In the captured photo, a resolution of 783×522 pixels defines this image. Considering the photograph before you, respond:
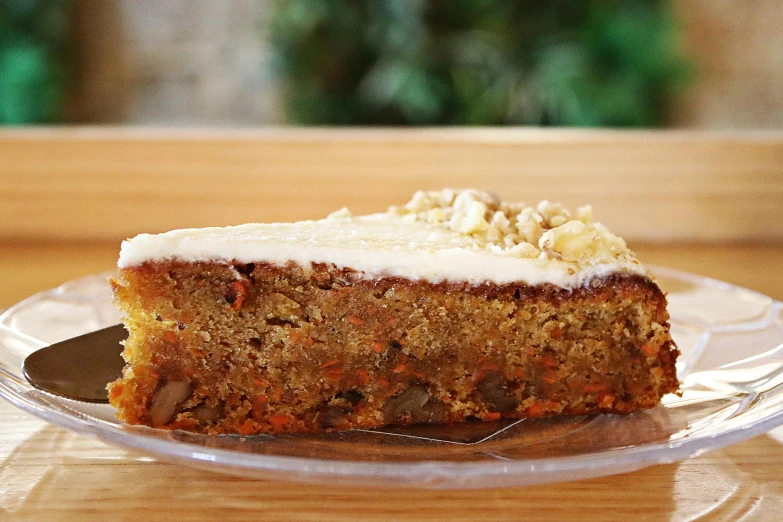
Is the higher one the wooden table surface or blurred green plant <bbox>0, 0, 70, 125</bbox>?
blurred green plant <bbox>0, 0, 70, 125</bbox>

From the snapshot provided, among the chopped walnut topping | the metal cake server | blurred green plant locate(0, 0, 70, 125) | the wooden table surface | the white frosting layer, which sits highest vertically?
blurred green plant locate(0, 0, 70, 125)

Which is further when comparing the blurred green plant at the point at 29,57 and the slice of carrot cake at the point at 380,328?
the blurred green plant at the point at 29,57

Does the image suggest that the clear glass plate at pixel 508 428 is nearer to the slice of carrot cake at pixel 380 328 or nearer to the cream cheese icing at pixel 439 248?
the slice of carrot cake at pixel 380 328

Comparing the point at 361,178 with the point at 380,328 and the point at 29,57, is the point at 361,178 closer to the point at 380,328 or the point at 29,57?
the point at 380,328

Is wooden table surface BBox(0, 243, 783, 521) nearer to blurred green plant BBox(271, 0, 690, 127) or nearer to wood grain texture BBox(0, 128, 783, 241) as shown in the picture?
wood grain texture BBox(0, 128, 783, 241)

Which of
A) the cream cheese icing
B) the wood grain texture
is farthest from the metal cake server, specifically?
the wood grain texture

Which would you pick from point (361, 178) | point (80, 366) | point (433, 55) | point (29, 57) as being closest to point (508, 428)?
point (80, 366)

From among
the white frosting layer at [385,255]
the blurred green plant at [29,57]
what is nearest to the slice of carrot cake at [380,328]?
the white frosting layer at [385,255]

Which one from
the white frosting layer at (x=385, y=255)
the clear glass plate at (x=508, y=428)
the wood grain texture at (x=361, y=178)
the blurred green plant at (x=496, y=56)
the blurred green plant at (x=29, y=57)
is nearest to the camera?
the clear glass plate at (x=508, y=428)
